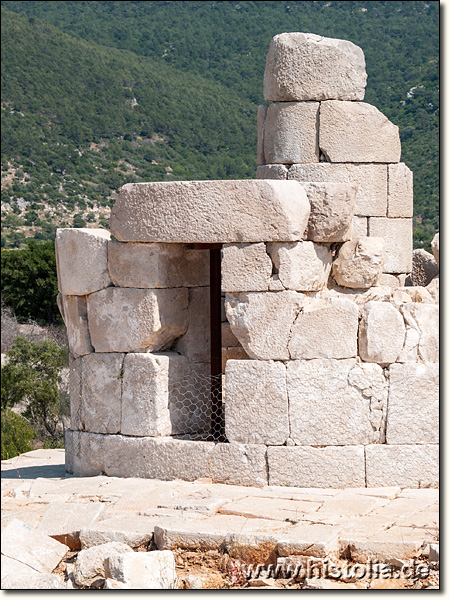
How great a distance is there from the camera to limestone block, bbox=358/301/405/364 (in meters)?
7.09

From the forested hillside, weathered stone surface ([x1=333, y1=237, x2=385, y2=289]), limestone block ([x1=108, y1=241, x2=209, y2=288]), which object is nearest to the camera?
limestone block ([x1=108, y1=241, x2=209, y2=288])

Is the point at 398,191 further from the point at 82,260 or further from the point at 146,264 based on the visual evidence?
the point at 82,260

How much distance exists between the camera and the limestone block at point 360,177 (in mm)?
9461

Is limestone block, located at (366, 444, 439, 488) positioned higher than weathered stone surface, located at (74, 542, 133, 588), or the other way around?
limestone block, located at (366, 444, 439, 488)

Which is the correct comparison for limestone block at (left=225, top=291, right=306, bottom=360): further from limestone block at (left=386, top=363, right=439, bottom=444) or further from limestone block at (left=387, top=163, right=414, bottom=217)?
limestone block at (left=387, top=163, right=414, bottom=217)

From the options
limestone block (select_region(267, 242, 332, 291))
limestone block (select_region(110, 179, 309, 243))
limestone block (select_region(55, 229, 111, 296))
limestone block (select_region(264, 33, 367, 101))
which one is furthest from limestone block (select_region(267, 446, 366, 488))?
limestone block (select_region(264, 33, 367, 101))

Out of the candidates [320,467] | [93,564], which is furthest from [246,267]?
[93,564]

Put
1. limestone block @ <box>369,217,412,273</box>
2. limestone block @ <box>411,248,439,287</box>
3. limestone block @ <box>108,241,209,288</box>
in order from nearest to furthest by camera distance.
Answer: limestone block @ <box>108,241,209,288</box>
limestone block @ <box>369,217,412,273</box>
limestone block @ <box>411,248,439,287</box>

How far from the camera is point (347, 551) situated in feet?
17.9

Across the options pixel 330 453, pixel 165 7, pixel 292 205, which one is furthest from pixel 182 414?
pixel 165 7

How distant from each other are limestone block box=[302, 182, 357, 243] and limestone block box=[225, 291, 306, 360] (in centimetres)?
59

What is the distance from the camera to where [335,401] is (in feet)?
23.3

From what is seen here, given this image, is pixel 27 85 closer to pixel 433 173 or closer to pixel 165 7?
pixel 165 7

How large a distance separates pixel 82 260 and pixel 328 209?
213 cm
